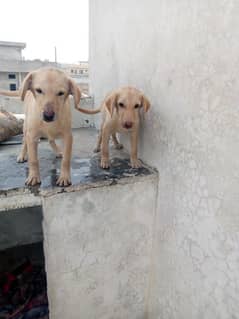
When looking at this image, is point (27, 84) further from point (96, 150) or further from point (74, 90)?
point (96, 150)

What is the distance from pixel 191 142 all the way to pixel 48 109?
2.59 ft

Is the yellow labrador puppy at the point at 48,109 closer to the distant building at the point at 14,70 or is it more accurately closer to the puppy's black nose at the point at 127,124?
the puppy's black nose at the point at 127,124

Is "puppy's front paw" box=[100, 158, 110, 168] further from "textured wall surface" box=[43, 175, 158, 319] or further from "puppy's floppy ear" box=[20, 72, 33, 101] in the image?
"puppy's floppy ear" box=[20, 72, 33, 101]

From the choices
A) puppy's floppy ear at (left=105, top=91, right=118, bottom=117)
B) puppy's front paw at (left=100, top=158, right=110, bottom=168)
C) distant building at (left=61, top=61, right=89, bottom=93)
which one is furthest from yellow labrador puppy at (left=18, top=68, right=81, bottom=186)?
distant building at (left=61, top=61, right=89, bottom=93)

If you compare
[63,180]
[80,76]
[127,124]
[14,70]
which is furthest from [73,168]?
[14,70]

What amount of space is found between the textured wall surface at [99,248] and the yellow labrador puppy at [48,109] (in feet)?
0.80

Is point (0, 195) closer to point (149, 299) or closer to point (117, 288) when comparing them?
point (117, 288)

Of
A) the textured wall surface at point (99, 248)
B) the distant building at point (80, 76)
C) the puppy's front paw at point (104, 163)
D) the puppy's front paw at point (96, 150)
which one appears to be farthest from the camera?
the distant building at point (80, 76)

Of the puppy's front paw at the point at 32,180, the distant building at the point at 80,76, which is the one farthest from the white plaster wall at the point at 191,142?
the distant building at the point at 80,76

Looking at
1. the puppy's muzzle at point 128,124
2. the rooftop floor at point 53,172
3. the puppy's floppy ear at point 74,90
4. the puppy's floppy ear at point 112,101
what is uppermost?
the puppy's floppy ear at point 74,90

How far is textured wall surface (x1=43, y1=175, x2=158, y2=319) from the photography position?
5.43 ft

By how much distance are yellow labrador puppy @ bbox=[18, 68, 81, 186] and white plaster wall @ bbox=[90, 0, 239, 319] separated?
2.01ft

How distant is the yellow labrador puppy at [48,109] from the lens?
1318 mm

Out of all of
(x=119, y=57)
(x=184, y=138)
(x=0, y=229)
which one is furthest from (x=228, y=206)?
(x=0, y=229)
